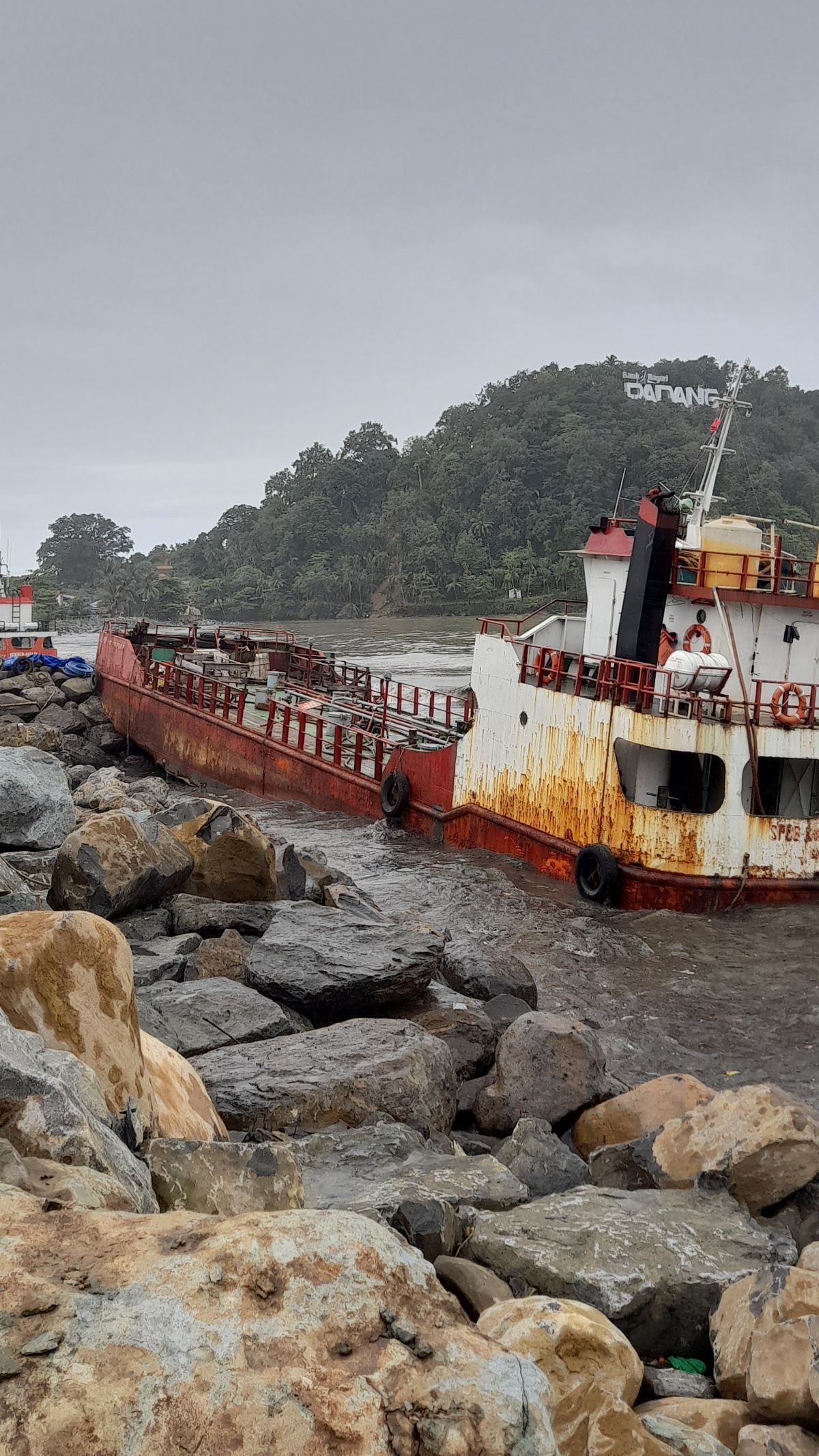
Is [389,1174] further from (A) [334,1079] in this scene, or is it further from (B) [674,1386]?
(B) [674,1386]

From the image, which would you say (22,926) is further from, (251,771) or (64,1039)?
(251,771)

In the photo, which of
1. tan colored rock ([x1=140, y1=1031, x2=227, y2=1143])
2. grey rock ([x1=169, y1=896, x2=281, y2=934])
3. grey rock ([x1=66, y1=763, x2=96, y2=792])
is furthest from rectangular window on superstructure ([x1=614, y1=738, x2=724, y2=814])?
grey rock ([x1=66, y1=763, x2=96, y2=792])

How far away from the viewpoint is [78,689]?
30.7 metres

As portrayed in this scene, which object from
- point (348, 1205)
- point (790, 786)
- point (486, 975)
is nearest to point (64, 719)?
point (790, 786)

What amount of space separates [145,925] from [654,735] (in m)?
7.24

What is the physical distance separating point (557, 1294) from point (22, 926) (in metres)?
2.71

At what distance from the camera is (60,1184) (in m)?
3.19

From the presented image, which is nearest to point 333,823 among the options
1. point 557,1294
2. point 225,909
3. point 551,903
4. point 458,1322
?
point 551,903

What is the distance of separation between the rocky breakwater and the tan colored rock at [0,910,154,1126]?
0.5 inches

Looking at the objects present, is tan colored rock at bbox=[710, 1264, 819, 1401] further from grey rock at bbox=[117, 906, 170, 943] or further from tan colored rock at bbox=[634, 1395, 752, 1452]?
grey rock at bbox=[117, 906, 170, 943]

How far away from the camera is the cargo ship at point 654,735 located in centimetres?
1387

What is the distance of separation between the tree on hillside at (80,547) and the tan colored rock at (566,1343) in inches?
5639

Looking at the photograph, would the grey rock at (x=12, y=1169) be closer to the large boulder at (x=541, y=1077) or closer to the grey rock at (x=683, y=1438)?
the grey rock at (x=683, y=1438)

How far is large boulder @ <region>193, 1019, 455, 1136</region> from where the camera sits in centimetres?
586
